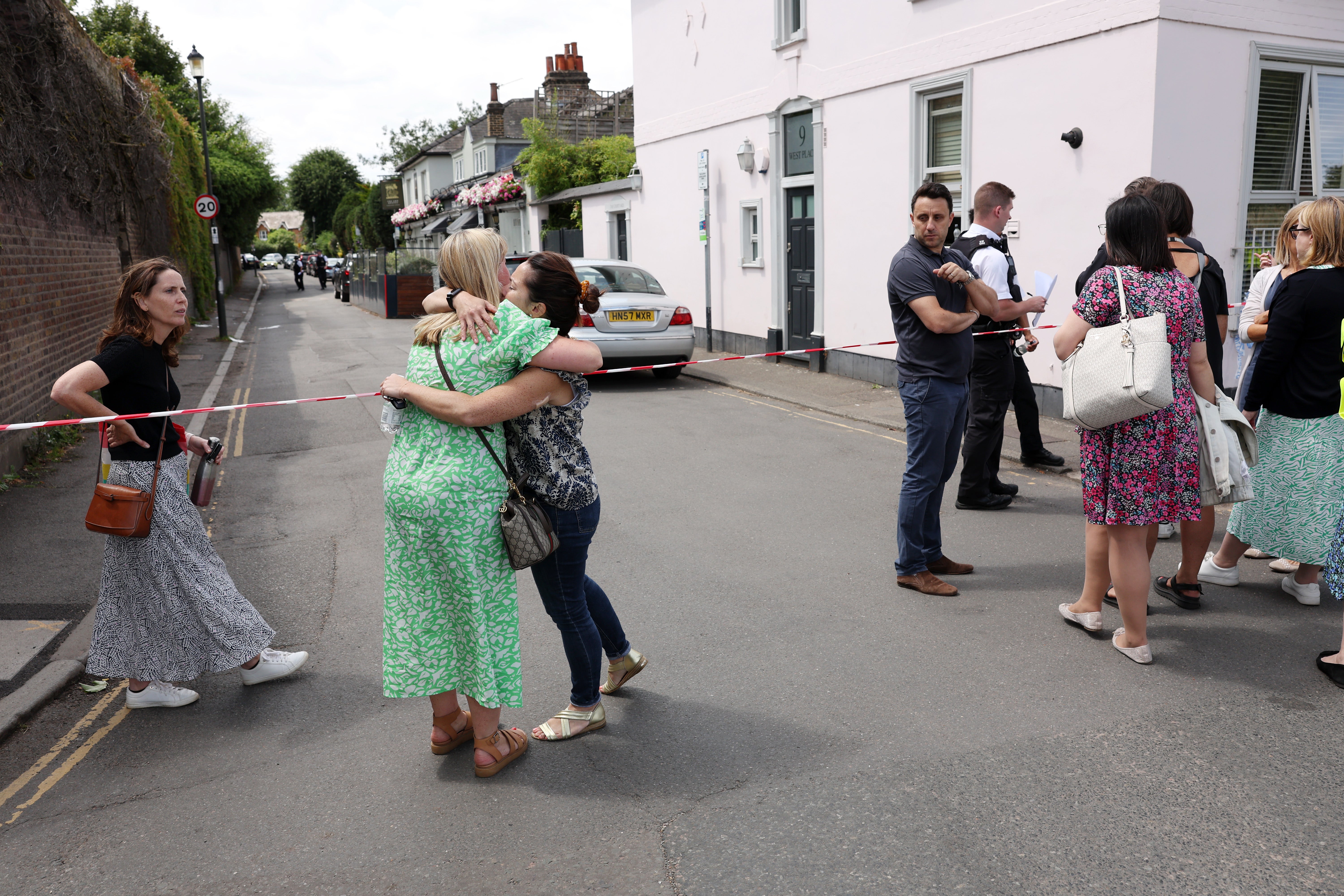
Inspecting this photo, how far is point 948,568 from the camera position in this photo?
17.2 ft

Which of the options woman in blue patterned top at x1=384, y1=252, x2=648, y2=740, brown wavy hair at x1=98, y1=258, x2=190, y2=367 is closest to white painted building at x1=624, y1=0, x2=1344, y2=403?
woman in blue patterned top at x1=384, y1=252, x2=648, y2=740

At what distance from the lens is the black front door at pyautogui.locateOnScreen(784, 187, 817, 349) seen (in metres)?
13.3

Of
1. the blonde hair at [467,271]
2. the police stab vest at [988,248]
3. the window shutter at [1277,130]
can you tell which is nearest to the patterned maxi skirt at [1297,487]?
the police stab vest at [988,248]

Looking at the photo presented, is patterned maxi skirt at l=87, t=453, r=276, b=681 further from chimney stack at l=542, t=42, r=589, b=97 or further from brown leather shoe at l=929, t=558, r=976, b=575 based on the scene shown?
chimney stack at l=542, t=42, r=589, b=97

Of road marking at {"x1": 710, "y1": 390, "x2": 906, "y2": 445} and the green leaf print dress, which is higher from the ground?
the green leaf print dress

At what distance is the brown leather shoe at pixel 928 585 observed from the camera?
4.91 m

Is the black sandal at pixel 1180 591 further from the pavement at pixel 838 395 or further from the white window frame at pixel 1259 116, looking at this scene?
the white window frame at pixel 1259 116

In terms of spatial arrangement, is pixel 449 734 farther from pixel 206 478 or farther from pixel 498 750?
pixel 206 478

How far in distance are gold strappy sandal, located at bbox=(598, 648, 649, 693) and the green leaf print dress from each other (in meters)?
0.68

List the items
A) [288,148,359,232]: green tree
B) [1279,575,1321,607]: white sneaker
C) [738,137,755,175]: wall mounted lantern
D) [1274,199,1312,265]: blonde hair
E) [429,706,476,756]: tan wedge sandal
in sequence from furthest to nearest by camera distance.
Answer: [288,148,359,232]: green tree, [738,137,755,175]: wall mounted lantern, [1279,575,1321,607]: white sneaker, [1274,199,1312,265]: blonde hair, [429,706,476,756]: tan wedge sandal

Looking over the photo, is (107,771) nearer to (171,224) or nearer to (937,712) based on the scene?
(937,712)

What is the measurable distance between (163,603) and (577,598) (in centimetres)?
178

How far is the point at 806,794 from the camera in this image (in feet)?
10.2

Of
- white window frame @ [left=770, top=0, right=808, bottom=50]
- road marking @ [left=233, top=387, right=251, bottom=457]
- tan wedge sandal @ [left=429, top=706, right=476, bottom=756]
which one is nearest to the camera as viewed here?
tan wedge sandal @ [left=429, top=706, right=476, bottom=756]
